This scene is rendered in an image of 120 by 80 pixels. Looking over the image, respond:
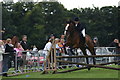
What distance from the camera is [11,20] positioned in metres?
74.6

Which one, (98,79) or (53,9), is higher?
(53,9)

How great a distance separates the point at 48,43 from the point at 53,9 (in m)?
Result: 62.2

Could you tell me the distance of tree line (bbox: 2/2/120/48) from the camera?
7177 centimetres

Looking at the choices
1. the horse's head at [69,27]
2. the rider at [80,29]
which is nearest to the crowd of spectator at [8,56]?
the horse's head at [69,27]

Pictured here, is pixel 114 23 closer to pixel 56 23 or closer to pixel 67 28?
pixel 56 23

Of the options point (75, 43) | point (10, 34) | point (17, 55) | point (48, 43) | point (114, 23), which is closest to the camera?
point (17, 55)

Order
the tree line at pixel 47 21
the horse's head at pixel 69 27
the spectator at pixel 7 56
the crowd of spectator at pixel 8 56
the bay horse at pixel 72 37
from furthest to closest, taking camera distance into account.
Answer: the tree line at pixel 47 21
the bay horse at pixel 72 37
the horse's head at pixel 69 27
the spectator at pixel 7 56
the crowd of spectator at pixel 8 56

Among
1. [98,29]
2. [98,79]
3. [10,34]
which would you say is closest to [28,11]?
[10,34]

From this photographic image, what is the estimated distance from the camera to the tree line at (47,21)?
7177 centimetres

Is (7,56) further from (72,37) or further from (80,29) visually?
(80,29)

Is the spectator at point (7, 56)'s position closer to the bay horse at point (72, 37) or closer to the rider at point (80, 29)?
the bay horse at point (72, 37)

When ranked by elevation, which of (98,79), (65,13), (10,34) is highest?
(65,13)

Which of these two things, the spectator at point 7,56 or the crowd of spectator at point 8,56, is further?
the spectator at point 7,56

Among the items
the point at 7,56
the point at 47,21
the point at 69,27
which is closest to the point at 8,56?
the point at 7,56
